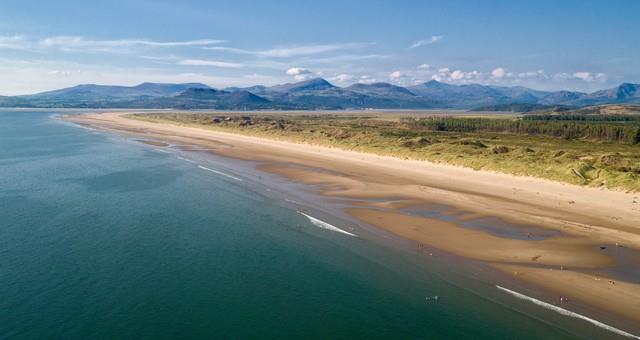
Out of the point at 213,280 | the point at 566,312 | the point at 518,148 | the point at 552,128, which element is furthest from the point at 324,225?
the point at 552,128

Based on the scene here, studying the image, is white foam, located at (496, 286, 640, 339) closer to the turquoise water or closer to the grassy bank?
the turquoise water

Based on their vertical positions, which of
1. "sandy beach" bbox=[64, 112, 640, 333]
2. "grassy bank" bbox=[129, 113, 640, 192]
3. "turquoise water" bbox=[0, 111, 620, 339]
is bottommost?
"turquoise water" bbox=[0, 111, 620, 339]

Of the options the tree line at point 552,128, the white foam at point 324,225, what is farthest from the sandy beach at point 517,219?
the tree line at point 552,128

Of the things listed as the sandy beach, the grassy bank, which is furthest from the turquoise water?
the grassy bank

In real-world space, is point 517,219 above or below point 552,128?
below

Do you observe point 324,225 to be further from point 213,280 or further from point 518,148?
point 518,148
